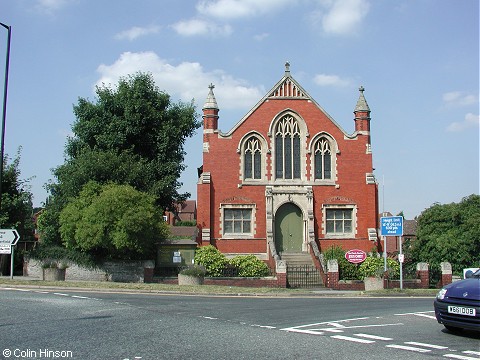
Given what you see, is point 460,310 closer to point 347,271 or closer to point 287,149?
point 347,271

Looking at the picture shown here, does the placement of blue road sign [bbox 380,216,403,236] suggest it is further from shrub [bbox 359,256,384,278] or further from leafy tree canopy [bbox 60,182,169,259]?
leafy tree canopy [bbox 60,182,169,259]

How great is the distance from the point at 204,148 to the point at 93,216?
9.28m

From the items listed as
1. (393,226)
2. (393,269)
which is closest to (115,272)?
(393,226)

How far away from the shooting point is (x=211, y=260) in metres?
31.2

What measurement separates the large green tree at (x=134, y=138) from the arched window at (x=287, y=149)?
263 inches

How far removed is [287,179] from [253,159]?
2513 mm

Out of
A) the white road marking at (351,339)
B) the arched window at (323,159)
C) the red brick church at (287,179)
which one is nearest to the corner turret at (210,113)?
the red brick church at (287,179)

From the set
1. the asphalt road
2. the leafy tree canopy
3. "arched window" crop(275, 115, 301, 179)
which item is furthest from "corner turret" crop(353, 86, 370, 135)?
the asphalt road

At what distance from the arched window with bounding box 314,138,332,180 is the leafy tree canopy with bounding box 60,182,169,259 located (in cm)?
1101

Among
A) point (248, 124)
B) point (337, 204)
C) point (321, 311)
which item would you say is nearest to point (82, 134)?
point (248, 124)

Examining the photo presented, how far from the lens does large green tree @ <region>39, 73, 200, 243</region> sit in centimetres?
3516

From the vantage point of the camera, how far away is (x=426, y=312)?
15.1 metres

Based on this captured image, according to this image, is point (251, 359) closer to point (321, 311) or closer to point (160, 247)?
point (321, 311)

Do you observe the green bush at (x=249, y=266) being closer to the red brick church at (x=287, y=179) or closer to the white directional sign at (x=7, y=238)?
the red brick church at (x=287, y=179)
